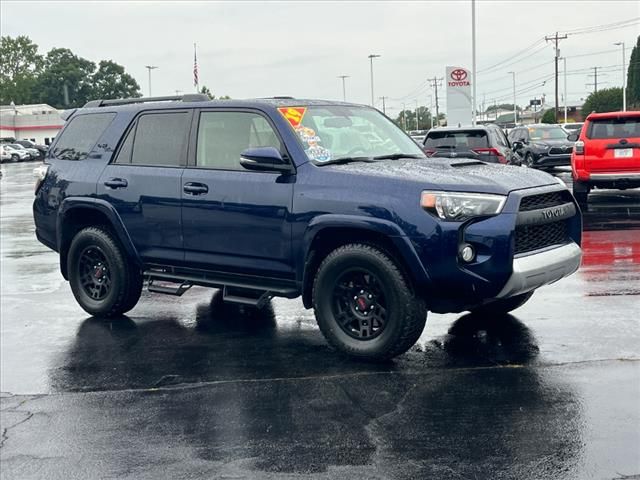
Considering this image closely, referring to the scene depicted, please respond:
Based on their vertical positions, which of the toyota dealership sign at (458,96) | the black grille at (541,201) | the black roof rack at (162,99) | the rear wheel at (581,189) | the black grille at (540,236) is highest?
the toyota dealership sign at (458,96)

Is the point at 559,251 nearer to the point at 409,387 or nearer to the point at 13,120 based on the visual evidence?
the point at 409,387

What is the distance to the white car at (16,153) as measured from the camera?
66.3m

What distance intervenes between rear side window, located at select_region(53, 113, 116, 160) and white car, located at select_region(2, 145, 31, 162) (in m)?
61.6

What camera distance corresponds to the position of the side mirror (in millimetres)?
6176

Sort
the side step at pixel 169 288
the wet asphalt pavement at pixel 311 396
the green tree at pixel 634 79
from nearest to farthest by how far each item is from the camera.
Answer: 1. the wet asphalt pavement at pixel 311 396
2. the side step at pixel 169 288
3. the green tree at pixel 634 79

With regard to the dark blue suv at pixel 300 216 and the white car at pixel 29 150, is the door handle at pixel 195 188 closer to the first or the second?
the dark blue suv at pixel 300 216

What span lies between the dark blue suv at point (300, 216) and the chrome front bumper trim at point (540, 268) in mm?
14

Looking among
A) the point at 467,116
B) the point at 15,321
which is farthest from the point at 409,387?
the point at 467,116

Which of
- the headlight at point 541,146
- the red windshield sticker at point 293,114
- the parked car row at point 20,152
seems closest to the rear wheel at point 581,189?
the red windshield sticker at point 293,114

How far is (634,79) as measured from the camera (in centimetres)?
9175

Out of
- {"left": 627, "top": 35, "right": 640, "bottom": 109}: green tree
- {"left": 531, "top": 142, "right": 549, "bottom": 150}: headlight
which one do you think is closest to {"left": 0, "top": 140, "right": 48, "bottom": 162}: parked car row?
{"left": 531, "top": 142, "right": 549, "bottom": 150}: headlight

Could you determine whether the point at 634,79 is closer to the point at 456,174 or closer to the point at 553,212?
the point at 553,212

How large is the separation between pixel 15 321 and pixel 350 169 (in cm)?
380

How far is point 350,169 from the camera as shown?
612 cm
